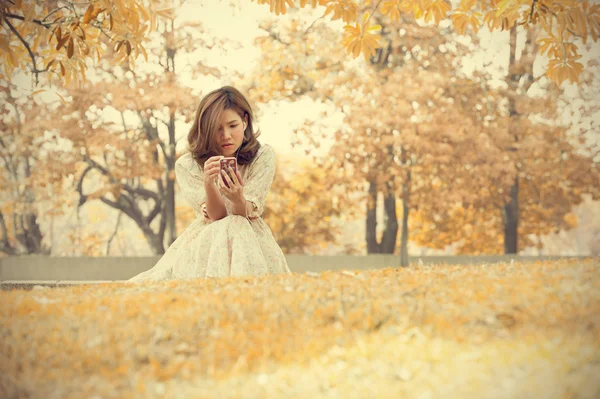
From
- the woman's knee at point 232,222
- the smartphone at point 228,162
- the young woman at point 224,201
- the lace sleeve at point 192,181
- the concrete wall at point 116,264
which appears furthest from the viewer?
the concrete wall at point 116,264

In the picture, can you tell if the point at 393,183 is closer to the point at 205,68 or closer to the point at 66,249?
the point at 205,68

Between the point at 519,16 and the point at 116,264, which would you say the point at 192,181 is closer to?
the point at 519,16

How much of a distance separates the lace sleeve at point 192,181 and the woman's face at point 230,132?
0.34 metres

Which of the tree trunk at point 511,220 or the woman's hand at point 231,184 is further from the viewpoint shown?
the tree trunk at point 511,220

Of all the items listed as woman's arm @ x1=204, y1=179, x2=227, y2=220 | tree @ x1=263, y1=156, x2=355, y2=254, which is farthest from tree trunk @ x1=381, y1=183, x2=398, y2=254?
woman's arm @ x1=204, y1=179, x2=227, y2=220

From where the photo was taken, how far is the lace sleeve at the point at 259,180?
4848 mm

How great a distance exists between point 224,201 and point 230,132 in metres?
0.57

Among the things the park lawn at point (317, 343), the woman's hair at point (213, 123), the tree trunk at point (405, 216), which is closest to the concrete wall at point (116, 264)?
the tree trunk at point (405, 216)

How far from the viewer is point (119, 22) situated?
13.8ft

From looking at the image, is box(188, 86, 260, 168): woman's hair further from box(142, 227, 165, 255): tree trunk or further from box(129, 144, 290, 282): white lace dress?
box(142, 227, 165, 255): tree trunk

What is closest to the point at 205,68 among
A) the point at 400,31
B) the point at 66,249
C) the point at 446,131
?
the point at 400,31

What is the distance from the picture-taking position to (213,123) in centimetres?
487

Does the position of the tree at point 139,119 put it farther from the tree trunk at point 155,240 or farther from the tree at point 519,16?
the tree at point 519,16

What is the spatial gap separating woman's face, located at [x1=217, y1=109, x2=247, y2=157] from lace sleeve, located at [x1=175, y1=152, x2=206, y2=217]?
34 cm
